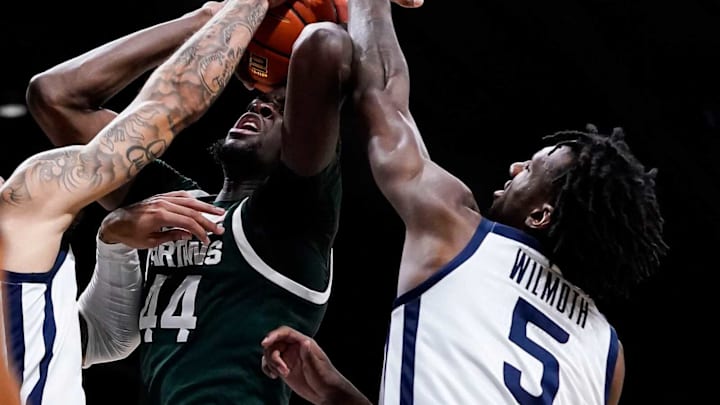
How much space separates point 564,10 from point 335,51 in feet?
9.42

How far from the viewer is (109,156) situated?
5.87ft

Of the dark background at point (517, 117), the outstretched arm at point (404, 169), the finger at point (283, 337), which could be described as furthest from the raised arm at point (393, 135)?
the dark background at point (517, 117)

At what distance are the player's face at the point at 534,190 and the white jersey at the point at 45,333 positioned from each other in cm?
95

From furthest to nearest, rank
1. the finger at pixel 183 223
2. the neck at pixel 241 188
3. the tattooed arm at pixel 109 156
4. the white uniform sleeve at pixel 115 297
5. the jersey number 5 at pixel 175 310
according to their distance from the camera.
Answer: the neck at pixel 241 188 < the white uniform sleeve at pixel 115 297 < the jersey number 5 at pixel 175 310 < the finger at pixel 183 223 < the tattooed arm at pixel 109 156

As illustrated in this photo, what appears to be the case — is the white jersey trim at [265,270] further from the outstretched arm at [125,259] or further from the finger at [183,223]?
the finger at [183,223]

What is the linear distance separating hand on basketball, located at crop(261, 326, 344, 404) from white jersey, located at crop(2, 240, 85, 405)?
398 mm

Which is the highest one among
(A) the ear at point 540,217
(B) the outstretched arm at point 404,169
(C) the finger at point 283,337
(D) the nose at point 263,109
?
(B) the outstretched arm at point 404,169

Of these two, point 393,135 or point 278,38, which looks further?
point 278,38

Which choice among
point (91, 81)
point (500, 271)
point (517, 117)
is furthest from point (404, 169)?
point (517, 117)

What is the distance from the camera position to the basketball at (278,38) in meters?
2.48

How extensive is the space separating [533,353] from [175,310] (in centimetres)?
96

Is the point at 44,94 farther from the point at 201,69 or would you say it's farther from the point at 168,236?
the point at 201,69

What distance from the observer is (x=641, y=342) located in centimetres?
585

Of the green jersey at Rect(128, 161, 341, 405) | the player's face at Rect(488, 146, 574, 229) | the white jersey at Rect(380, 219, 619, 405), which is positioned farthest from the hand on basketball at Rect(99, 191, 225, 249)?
the player's face at Rect(488, 146, 574, 229)
